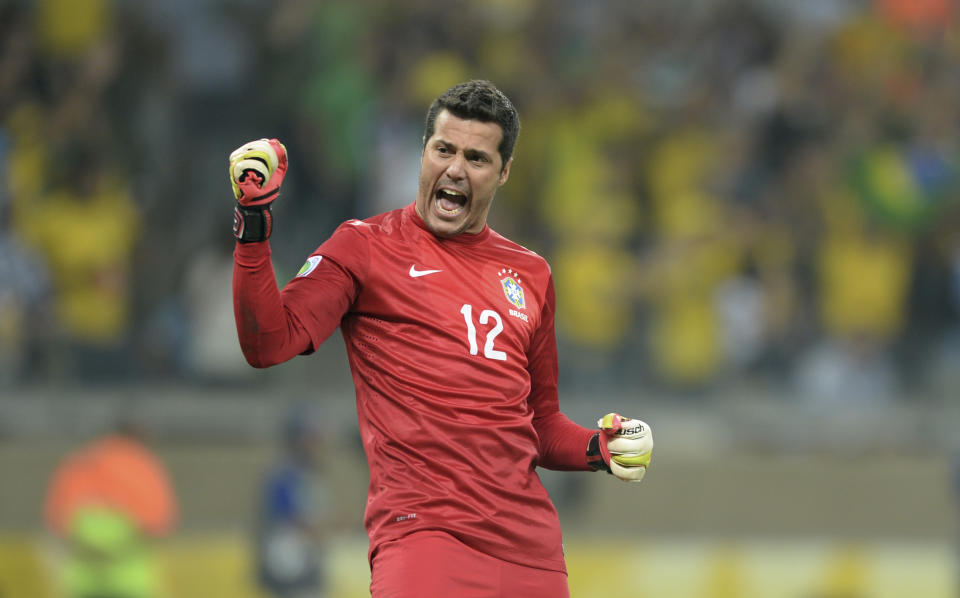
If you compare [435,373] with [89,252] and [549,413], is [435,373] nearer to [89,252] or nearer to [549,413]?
[549,413]

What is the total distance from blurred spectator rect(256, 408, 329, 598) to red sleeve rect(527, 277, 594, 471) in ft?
14.2

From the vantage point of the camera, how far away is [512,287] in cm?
392

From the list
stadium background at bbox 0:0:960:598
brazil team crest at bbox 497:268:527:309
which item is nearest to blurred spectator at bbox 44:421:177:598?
stadium background at bbox 0:0:960:598

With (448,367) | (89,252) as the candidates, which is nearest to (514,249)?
(448,367)

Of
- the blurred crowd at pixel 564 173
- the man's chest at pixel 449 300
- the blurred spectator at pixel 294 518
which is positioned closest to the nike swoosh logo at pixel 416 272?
the man's chest at pixel 449 300

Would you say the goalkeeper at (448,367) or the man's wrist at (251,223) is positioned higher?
the man's wrist at (251,223)

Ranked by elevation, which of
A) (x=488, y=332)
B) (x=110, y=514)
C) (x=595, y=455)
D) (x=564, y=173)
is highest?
(x=564, y=173)

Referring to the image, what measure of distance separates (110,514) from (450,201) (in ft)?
17.3

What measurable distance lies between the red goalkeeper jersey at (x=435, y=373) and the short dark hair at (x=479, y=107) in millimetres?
294

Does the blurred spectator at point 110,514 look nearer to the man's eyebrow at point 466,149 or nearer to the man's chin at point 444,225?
the man's chin at point 444,225

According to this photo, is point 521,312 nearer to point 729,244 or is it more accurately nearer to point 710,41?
point 729,244

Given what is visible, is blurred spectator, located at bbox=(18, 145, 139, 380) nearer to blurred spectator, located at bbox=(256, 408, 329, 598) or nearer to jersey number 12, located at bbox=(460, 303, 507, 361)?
blurred spectator, located at bbox=(256, 408, 329, 598)

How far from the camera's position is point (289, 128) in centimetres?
946

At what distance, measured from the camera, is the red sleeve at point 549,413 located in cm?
395
